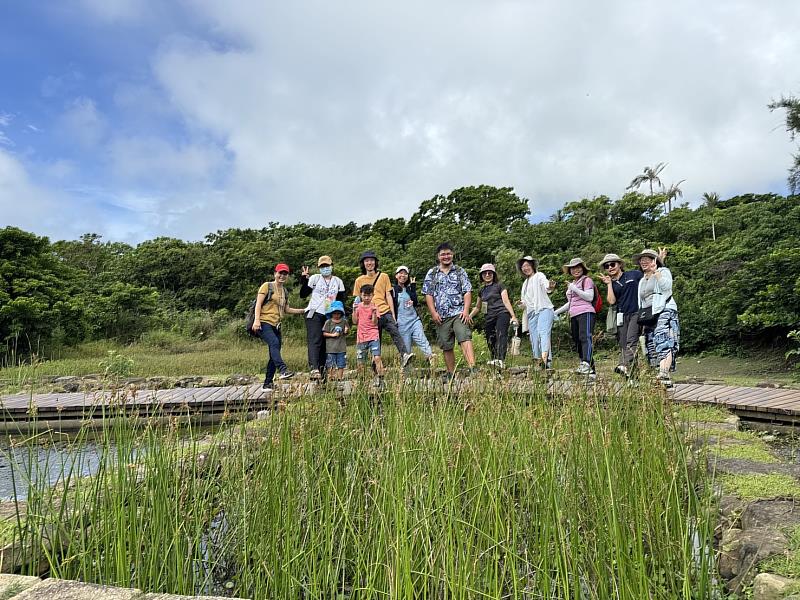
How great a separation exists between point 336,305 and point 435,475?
355cm

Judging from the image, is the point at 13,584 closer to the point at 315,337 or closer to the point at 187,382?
the point at 315,337

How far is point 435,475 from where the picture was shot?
2021mm

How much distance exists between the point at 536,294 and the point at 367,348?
1797 mm

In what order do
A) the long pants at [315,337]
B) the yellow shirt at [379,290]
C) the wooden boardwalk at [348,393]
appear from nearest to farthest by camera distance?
the wooden boardwalk at [348,393] → the long pants at [315,337] → the yellow shirt at [379,290]

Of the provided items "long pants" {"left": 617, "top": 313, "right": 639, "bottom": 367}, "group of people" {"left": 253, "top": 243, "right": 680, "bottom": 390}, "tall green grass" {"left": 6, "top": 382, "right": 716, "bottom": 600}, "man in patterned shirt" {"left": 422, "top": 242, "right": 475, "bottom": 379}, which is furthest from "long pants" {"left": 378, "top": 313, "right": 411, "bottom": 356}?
"tall green grass" {"left": 6, "top": 382, "right": 716, "bottom": 600}

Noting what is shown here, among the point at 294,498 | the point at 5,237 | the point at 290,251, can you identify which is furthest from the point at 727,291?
the point at 290,251

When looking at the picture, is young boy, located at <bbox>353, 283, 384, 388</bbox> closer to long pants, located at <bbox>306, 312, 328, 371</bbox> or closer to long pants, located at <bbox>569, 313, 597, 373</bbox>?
long pants, located at <bbox>306, 312, 328, 371</bbox>

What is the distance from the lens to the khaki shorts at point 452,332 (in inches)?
215

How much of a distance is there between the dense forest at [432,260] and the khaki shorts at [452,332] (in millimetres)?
4879

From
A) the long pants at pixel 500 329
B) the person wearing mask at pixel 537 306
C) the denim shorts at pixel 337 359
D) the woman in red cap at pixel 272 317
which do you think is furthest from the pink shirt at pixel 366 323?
the person wearing mask at pixel 537 306

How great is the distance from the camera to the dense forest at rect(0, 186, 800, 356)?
9.21 meters

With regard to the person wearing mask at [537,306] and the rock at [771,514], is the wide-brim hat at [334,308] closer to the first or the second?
the person wearing mask at [537,306]

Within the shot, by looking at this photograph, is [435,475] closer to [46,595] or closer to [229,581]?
[229,581]

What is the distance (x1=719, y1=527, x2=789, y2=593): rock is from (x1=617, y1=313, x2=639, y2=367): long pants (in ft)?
10.9
